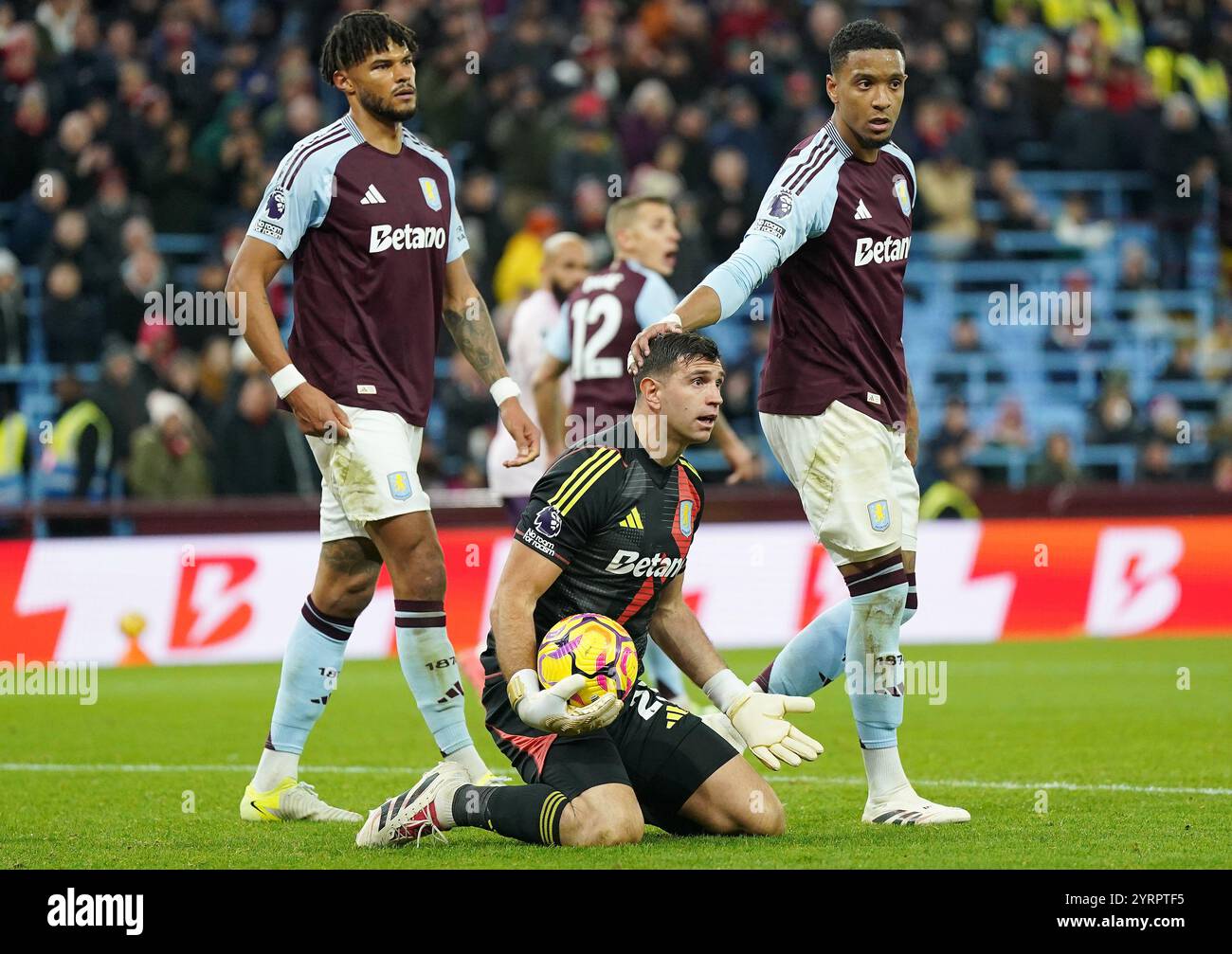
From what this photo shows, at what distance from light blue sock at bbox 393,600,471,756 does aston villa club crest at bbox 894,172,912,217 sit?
2.35 metres

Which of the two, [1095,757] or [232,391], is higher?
[232,391]

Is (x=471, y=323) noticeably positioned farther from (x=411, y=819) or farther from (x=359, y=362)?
(x=411, y=819)

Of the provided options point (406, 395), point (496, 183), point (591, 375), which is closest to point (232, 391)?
point (496, 183)

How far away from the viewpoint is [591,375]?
10266mm

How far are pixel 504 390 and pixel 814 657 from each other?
163 cm

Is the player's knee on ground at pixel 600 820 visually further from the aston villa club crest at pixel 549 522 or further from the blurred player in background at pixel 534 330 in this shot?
the blurred player in background at pixel 534 330

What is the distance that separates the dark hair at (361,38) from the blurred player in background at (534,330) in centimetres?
402

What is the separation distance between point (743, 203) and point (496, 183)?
2674 mm

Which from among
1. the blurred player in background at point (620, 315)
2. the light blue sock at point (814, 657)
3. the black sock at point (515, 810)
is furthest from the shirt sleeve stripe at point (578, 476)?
the blurred player in background at point (620, 315)

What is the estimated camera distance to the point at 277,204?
23.0ft

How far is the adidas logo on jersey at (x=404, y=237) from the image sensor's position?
23.4 ft

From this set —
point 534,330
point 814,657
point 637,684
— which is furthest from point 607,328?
point 637,684
